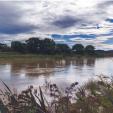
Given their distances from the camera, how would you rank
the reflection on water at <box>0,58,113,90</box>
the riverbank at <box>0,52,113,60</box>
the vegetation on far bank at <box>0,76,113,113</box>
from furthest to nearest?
the riverbank at <box>0,52,113,60</box> < the reflection on water at <box>0,58,113,90</box> < the vegetation on far bank at <box>0,76,113,113</box>

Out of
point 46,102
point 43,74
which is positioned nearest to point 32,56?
point 43,74

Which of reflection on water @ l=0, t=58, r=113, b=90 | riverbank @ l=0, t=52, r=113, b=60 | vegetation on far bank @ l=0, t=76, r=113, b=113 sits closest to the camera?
vegetation on far bank @ l=0, t=76, r=113, b=113

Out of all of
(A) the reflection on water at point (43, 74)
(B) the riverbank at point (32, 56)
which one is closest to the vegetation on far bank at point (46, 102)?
(A) the reflection on water at point (43, 74)

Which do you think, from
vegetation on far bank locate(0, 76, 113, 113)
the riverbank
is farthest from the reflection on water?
the riverbank

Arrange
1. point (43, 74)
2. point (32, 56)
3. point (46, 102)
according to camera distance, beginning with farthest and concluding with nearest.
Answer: point (32, 56) < point (43, 74) < point (46, 102)

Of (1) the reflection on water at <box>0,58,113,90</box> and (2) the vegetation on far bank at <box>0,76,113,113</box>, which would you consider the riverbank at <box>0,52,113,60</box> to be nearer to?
(1) the reflection on water at <box>0,58,113,90</box>

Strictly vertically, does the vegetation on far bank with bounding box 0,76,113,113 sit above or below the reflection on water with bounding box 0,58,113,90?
above

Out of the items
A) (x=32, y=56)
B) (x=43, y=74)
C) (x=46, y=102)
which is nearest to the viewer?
(x=46, y=102)

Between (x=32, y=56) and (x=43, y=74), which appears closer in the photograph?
(x=43, y=74)

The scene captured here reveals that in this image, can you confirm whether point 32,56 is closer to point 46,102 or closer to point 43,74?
point 43,74

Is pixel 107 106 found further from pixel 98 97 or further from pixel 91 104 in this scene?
pixel 98 97

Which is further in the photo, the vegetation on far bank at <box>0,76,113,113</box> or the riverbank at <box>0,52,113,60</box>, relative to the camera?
the riverbank at <box>0,52,113,60</box>

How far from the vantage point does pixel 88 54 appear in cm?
10744

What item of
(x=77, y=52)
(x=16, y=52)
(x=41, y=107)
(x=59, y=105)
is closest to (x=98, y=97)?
(x=59, y=105)
